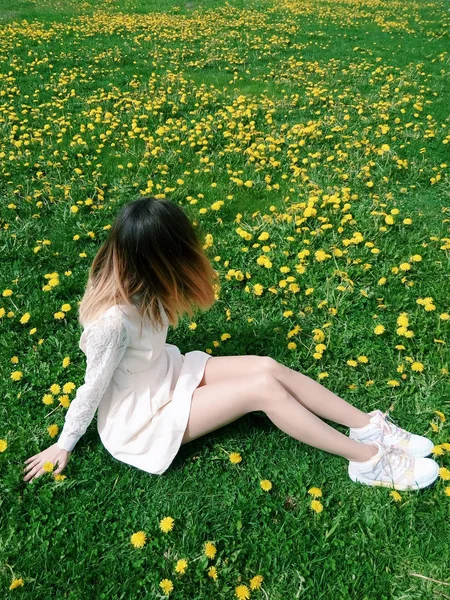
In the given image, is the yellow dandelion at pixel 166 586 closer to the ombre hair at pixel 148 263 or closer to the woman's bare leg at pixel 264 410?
the woman's bare leg at pixel 264 410

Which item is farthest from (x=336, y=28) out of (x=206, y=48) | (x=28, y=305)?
(x=28, y=305)

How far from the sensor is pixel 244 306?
3756 millimetres

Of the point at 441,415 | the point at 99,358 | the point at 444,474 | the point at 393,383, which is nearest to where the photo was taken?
the point at 99,358

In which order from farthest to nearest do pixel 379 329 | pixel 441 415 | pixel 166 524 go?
pixel 379 329, pixel 441 415, pixel 166 524

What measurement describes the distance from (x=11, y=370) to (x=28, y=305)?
25.3 inches

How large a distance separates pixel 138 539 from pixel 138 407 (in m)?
0.61

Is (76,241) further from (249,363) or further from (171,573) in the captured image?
(171,573)

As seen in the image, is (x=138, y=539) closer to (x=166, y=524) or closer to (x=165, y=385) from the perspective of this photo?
(x=166, y=524)

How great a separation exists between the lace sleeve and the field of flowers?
0.50 meters

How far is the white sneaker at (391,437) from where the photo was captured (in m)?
2.62

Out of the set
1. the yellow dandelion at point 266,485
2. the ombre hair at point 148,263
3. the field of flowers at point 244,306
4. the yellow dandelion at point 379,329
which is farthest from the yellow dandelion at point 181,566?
the yellow dandelion at point 379,329

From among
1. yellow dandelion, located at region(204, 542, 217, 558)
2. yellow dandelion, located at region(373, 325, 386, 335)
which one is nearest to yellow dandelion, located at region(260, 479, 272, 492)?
yellow dandelion, located at region(204, 542, 217, 558)

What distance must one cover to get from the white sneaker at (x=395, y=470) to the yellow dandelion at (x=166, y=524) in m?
0.97

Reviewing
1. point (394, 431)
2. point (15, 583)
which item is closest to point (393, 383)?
point (394, 431)
